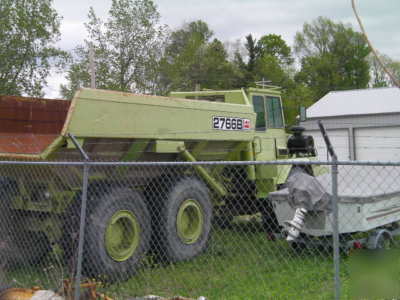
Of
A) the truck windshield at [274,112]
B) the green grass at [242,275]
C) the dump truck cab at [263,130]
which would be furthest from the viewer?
the truck windshield at [274,112]

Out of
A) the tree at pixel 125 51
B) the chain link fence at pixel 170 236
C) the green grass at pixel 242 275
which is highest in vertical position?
the tree at pixel 125 51

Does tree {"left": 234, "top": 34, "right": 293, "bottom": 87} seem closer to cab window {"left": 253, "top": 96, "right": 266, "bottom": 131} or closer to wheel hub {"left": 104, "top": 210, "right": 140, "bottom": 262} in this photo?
cab window {"left": 253, "top": 96, "right": 266, "bottom": 131}

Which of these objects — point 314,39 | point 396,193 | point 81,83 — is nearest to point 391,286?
point 396,193

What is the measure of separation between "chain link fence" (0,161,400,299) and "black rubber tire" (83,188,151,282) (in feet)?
0.04

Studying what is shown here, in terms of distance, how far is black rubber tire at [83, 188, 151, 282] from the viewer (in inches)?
239

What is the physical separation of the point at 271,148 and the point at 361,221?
3.17m

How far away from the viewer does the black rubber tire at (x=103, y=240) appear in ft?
19.9

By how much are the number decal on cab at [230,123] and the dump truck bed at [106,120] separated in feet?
Result: 0.17

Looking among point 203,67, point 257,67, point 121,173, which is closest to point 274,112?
point 121,173

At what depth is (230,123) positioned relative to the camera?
316 inches

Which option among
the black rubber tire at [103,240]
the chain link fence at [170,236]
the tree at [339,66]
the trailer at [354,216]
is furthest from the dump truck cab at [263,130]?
the tree at [339,66]

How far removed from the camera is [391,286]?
14.1 ft

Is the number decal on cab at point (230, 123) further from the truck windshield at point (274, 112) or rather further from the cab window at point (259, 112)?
the truck windshield at point (274, 112)

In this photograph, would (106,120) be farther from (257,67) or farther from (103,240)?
(257,67)
